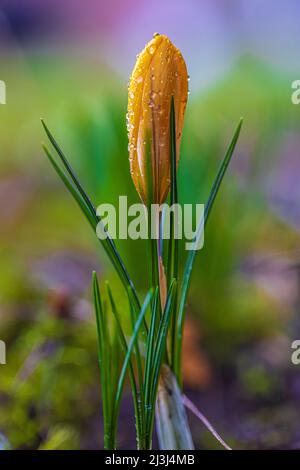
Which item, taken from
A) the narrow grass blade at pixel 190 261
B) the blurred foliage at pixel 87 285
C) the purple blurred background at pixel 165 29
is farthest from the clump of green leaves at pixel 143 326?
the purple blurred background at pixel 165 29

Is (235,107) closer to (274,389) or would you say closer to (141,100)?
(274,389)

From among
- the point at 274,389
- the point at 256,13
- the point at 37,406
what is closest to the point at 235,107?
the point at 256,13

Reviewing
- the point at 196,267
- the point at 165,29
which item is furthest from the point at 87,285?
the point at 165,29

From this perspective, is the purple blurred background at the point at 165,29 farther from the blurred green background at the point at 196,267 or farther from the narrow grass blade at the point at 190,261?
the narrow grass blade at the point at 190,261

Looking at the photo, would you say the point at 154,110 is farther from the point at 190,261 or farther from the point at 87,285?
the point at 87,285

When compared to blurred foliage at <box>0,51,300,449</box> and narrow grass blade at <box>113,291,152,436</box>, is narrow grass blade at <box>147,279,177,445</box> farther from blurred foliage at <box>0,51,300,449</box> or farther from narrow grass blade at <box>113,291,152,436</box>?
blurred foliage at <box>0,51,300,449</box>

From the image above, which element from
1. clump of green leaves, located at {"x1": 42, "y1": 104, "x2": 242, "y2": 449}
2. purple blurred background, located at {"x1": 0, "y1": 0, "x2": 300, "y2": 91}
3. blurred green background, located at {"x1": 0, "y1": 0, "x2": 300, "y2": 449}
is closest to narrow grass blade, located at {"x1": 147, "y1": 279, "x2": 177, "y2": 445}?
clump of green leaves, located at {"x1": 42, "y1": 104, "x2": 242, "y2": 449}
